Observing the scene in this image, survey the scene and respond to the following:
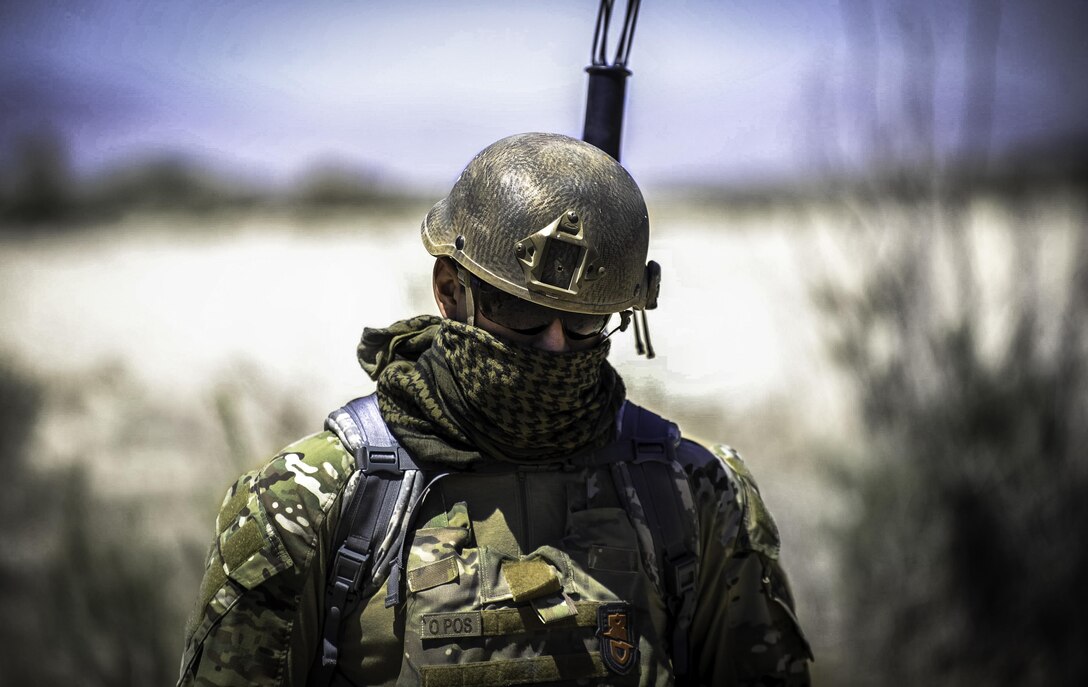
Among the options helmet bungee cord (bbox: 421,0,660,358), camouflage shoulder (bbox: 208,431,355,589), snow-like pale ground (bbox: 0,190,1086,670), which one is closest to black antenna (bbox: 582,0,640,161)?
helmet bungee cord (bbox: 421,0,660,358)

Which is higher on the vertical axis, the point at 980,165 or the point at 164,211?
the point at 980,165

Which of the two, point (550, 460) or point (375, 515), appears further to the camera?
point (550, 460)

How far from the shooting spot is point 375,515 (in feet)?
7.16

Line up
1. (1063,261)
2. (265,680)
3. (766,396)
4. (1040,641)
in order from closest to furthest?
1. (265,680)
2. (1040,641)
3. (1063,261)
4. (766,396)

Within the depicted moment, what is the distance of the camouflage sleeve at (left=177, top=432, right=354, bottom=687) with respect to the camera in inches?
82.6

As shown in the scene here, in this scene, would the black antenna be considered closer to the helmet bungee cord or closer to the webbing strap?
the helmet bungee cord

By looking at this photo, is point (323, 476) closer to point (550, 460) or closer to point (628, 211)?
point (550, 460)

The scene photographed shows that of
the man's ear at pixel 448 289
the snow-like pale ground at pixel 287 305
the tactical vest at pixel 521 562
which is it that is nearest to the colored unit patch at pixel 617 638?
the tactical vest at pixel 521 562

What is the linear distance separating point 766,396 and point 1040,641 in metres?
4.49

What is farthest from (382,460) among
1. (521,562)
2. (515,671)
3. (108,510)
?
(108,510)

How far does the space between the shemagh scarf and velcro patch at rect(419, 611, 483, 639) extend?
324 millimetres

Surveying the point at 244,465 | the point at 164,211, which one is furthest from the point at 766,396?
the point at 164,211

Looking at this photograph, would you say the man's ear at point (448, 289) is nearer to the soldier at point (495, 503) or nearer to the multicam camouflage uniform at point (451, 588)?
the soldier at point (495, 503)

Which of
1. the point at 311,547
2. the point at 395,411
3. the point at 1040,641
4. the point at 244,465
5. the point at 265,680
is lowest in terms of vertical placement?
the point at 1040,641
